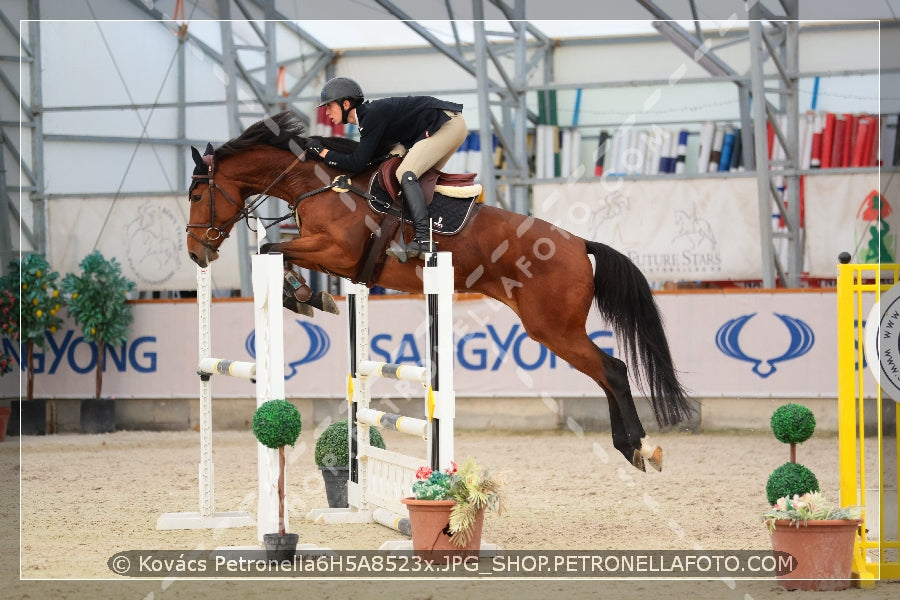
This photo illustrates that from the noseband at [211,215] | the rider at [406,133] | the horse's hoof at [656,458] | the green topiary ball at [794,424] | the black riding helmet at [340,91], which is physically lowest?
the horse's hoof at [656,458]

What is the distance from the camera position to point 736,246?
1116cm

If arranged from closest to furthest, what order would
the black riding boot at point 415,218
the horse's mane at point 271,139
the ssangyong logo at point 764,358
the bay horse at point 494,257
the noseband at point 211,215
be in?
1. the black riding boot at point 415,218
2. the bay horse at point 494,257
3. the noseband at point 211,215
4. the horse's mane at point 271,139
5. the ssangyong logo at point 764,358

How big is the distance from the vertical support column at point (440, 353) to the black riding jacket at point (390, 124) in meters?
0.79

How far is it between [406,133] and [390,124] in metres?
0.11

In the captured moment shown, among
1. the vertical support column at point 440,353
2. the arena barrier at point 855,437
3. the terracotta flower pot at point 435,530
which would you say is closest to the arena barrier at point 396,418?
the vertical support column at point 440,353

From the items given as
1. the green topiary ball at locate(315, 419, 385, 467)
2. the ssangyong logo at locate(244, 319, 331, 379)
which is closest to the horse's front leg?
the green topiary ball at locate(315, 419, 385, 467)

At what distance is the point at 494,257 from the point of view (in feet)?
18.2

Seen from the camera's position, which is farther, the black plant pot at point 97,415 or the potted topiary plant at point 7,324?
the black plant pot at point 97,415

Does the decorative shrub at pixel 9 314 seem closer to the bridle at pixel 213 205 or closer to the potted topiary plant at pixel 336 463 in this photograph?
the potted topiary plant at pixel 336 463

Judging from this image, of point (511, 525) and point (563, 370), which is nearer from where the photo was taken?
point (511, 525)

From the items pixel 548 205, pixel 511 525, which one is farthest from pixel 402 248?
pixel 548 205

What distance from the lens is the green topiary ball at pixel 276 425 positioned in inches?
181

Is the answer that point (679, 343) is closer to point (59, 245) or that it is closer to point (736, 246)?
point (736, 246)

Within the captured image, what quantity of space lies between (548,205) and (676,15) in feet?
7.47
